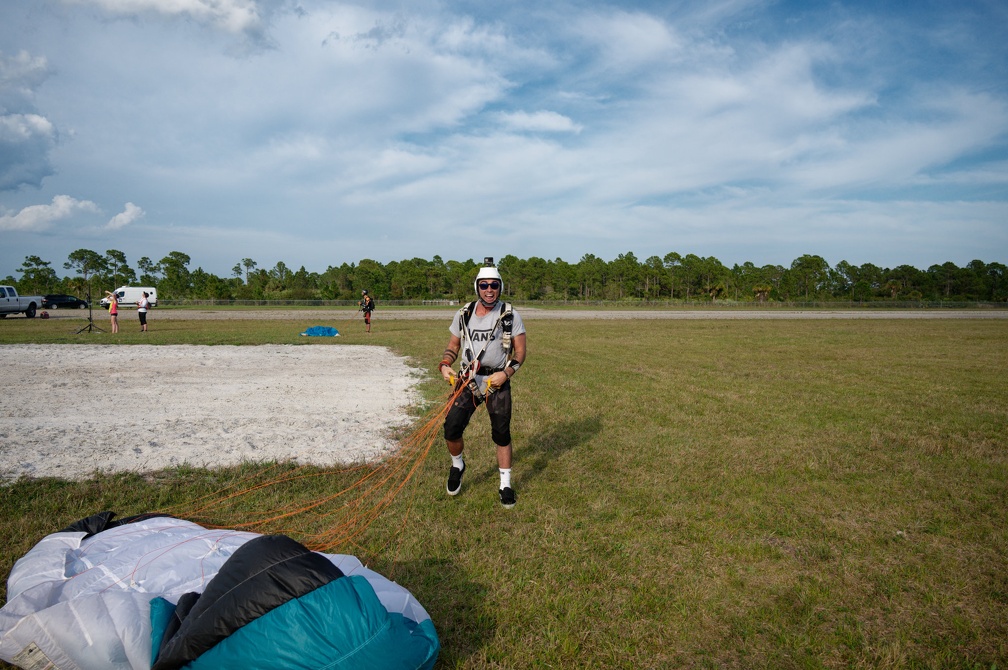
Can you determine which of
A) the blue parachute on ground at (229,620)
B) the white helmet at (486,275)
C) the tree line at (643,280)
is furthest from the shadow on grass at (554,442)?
the tree line at (643,280)

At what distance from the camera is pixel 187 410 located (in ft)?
30.1

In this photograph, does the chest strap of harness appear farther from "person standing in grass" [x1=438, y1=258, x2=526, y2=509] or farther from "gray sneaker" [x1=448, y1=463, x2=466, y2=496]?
"gray sneaker" [x1=448, y1=463, x2=466, y2=496]

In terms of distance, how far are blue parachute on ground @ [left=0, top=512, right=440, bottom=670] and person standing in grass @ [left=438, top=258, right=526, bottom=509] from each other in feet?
8.11

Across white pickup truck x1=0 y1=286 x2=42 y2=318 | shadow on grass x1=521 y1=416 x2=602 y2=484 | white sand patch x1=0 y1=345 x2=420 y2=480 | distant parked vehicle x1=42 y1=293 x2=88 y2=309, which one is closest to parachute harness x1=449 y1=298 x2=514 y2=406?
shadow on grass x1=521 y1=416 x2=602 y2=484

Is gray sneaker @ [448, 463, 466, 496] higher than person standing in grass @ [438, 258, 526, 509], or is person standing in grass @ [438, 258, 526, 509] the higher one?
person standing in grass @ [438, 258, 526, 509]

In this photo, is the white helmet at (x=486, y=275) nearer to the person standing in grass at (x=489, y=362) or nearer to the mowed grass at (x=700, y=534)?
the person standing in grass at (x=489, y=362)

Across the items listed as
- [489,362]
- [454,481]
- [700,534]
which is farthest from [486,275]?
[700,534]

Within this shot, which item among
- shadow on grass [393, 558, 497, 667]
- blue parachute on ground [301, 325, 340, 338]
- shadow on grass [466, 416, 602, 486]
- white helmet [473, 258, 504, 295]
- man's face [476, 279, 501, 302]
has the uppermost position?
white helmet [473, 258, 504, 295]

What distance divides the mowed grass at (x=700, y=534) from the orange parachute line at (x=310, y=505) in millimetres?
176

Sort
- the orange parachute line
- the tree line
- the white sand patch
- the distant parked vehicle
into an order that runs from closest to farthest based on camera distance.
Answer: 1. the orange parachute line
2. the white sand patch
3. the distant parked vehicle
4. the tree line

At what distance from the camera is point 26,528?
459cm

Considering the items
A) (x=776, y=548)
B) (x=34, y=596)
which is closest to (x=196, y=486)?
(x=34, y=596)

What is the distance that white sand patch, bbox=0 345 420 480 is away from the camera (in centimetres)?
685

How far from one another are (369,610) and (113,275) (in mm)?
120342
